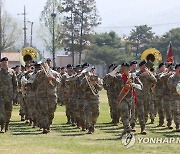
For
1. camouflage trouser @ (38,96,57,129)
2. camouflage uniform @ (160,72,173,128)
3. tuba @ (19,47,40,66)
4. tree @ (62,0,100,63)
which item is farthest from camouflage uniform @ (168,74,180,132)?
tree @ (62,0,100,63)

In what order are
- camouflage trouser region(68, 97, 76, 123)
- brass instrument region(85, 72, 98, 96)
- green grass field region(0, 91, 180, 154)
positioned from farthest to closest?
camouflage trouser region(68, 97, 76, 123)
brass instrument region(85, 72, 98, 96)
green grass field region(0, 91, 180, 154)

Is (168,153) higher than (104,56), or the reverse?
(104,56)

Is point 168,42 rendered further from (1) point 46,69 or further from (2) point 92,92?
(1) point 46,69

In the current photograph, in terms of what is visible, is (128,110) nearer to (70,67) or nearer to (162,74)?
(162,74)

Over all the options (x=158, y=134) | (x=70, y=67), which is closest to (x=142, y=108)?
(x=158, y=134)

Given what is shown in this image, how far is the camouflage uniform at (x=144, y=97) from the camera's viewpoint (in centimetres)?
1670

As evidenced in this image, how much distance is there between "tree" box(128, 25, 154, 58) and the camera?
87.8 metres

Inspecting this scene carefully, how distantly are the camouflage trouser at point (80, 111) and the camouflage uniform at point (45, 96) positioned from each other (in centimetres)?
166

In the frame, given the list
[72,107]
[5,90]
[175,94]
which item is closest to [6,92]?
[5,90]

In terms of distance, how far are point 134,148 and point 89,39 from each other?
63.2m

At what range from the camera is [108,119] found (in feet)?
74.7

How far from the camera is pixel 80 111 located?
1906cm

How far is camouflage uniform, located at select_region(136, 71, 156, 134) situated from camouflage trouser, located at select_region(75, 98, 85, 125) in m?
2.27

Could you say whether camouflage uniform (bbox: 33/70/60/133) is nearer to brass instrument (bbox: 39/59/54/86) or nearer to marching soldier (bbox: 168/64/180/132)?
brass instrument (bbox: 39/59/54/86)
